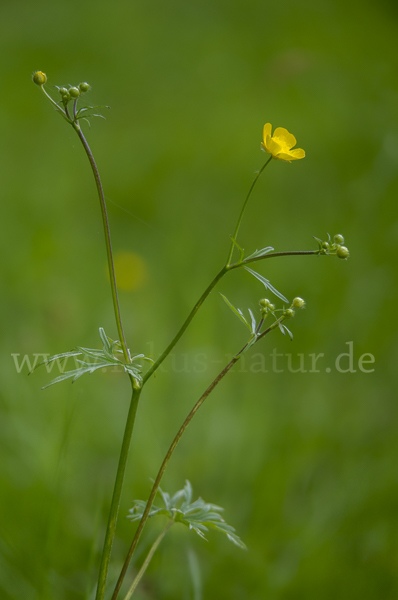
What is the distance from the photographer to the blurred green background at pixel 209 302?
1271mm

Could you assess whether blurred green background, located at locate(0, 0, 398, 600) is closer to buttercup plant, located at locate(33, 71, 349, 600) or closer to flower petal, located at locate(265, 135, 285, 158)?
buttercup plant, located at locate(33, 71, 349, 600)

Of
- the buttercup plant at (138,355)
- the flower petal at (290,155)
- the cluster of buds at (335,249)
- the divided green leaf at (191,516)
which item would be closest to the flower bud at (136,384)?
the buttercup plant at (138,355)

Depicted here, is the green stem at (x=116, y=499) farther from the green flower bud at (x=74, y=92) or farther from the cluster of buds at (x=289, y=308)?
the green flower bud at (x=74, y=92)

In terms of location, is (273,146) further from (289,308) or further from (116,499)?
(116,499)

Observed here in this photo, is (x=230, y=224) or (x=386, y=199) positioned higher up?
(x=386, y=199)

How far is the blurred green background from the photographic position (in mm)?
1271

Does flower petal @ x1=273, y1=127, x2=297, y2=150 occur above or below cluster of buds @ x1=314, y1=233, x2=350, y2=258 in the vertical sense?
above

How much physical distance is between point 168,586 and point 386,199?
186 cm

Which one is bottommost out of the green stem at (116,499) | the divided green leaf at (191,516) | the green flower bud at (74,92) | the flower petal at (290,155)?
the divided green leaf at (191,516)

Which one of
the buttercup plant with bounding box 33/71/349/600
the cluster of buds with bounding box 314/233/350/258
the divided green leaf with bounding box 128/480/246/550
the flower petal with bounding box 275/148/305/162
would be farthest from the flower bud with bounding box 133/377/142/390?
the flower petal with bounding box 275/148/305/162

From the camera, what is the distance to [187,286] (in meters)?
2.17

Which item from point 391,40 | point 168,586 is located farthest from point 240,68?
point 168,586

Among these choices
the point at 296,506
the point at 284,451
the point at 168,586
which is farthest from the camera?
the point at 284,451

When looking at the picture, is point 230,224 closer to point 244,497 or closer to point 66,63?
point 244,497
